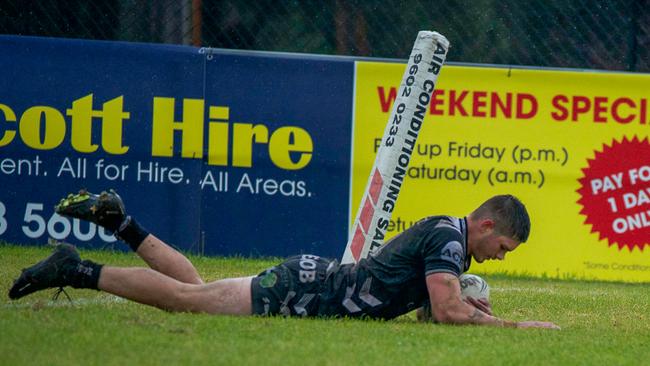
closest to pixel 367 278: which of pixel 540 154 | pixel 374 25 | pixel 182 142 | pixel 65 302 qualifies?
pixel 65 302

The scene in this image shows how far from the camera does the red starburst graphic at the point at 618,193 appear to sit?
1105 centimetres

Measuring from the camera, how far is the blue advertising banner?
10867 millimetres

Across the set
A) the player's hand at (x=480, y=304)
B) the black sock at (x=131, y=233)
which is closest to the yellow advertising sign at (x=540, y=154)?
the player's hand at (x=480, y=304)

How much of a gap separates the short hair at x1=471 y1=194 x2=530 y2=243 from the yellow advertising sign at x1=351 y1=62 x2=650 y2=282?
13.0 feet

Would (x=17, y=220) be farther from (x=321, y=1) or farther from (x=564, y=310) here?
(x=564, y=310)

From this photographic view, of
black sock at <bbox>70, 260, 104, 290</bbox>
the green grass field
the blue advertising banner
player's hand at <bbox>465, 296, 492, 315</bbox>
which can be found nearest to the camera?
the green grass field

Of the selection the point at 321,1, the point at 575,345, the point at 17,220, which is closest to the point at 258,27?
the point at 321,1

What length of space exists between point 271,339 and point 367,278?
0.99m

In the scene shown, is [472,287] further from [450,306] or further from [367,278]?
[367,278]

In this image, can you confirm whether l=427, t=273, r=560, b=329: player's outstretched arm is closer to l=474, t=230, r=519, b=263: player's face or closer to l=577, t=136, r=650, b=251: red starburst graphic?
l=474, t=230, r=519, b=263: player's face

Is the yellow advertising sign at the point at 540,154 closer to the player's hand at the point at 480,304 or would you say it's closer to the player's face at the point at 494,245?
the player's hand at the point at 480,304

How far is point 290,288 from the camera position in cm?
701

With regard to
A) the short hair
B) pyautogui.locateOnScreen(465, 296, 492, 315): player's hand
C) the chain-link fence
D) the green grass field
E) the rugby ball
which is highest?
the chain-link fence

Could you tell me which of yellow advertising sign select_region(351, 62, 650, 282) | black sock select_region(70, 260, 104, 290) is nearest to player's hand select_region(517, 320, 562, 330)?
black sock select_region(70, 260, 104, 290)
